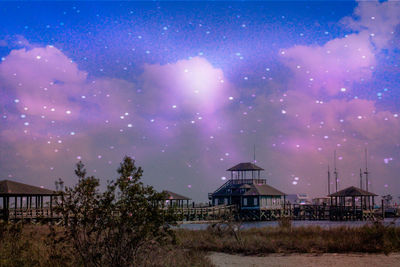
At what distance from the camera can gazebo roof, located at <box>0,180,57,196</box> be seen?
118 ft

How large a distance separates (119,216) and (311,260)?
28.0ft

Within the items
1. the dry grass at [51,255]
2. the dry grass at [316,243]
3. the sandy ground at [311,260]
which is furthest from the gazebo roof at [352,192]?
the dry grass at [51,255]

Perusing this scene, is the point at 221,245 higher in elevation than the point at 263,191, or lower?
lower

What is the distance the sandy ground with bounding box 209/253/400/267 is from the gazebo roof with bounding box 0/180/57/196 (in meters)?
22.6

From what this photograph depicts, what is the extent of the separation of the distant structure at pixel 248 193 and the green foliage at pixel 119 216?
202 feet

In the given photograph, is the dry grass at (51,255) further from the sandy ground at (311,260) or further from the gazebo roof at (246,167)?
the gazebo roof at (246,167)

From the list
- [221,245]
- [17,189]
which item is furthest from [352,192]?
[221,245]

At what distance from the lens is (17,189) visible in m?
37.1

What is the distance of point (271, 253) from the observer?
18.1 meters

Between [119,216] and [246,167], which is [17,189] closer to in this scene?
[119,216]

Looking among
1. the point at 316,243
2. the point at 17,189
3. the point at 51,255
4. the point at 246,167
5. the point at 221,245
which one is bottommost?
the point at 221,245

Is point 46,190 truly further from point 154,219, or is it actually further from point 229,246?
point 154,219

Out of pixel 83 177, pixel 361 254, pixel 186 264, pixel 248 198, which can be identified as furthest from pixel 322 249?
pixel 248 198

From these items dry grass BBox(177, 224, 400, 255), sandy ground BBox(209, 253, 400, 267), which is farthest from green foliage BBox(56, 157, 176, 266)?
dry grass BBox(177, 224, 400, 255)
